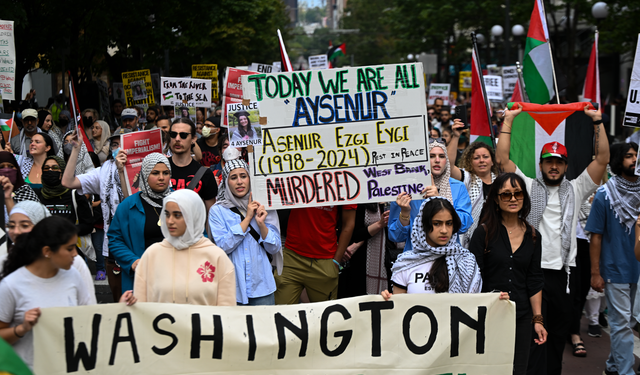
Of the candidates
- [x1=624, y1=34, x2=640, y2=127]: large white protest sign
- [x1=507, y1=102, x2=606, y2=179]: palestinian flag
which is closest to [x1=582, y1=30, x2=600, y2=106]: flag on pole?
[x1=624, y1=34, x2=640, y2=127]: large white protest sign

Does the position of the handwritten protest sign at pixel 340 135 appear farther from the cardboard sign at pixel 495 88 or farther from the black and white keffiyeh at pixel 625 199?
the cardboard sign at pixel 495 88

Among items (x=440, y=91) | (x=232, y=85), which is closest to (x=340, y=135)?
(x=232, y=85)

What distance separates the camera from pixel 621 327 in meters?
5.65

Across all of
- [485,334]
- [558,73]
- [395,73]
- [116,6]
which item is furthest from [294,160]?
[116,6]

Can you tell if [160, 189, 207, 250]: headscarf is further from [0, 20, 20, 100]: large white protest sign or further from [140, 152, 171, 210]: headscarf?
[0, 20, 20, 100]: large white protest sign

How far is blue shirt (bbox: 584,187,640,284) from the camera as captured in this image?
5770 mm

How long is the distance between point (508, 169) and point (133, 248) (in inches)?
122

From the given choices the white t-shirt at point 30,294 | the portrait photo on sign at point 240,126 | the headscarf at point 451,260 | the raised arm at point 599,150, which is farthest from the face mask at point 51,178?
the raised arm at point 599,150

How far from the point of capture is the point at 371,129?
5383mm

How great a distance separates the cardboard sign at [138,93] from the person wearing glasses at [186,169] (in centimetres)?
835

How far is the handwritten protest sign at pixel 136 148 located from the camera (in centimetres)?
646

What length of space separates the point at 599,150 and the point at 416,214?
62.4 inches

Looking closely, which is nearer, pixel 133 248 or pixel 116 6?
pixel 133 248

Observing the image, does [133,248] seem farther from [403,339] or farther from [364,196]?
[403,339]
